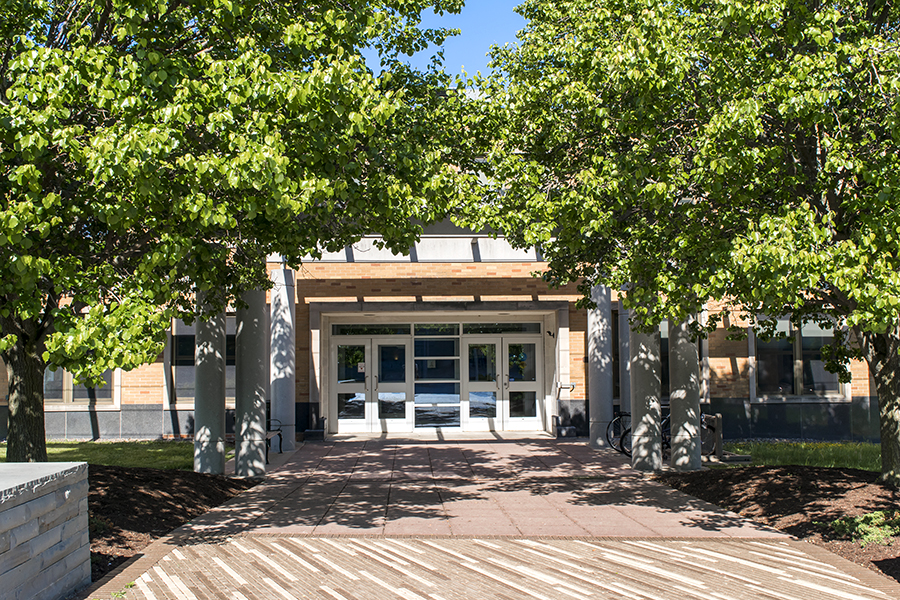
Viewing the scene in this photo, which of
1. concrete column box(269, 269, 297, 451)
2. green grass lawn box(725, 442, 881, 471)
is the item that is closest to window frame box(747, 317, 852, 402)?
green grass lawn box(725, 442, 881, 471)

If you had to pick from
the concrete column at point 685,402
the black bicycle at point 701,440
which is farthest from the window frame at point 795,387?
the concrete column at point 685,402

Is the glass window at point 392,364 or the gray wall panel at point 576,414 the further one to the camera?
the glass window at point 392,364

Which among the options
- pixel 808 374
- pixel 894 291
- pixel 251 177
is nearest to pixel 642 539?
pixel 894 291

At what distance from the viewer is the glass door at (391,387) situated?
680 inches

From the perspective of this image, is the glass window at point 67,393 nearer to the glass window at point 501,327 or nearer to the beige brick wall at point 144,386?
the beige brick wall at point 144,386

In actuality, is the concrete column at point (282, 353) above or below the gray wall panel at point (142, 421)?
above

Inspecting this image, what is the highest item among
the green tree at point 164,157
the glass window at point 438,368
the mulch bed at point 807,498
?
the green tree at point 164,157

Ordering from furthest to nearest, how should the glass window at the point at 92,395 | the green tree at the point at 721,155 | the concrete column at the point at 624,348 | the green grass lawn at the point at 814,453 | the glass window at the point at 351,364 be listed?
the glass window at the point at 351,364 < the glass window at the point at 92,395 < the concrete column at the point at 624,348 < the green grass lawn at the point at 814,453 < the green tree at the point at 721,155

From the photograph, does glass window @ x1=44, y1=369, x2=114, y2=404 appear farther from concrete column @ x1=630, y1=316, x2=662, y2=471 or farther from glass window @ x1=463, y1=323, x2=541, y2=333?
concrete column @ x1=630, y1=316, x2=662, y2=471

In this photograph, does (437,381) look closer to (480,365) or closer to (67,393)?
(480,365)

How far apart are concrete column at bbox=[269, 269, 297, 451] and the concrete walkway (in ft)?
13.2

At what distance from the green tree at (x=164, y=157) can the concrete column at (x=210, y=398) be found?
10.6 feet

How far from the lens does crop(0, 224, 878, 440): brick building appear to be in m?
16.4

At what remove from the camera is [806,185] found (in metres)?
7.49
